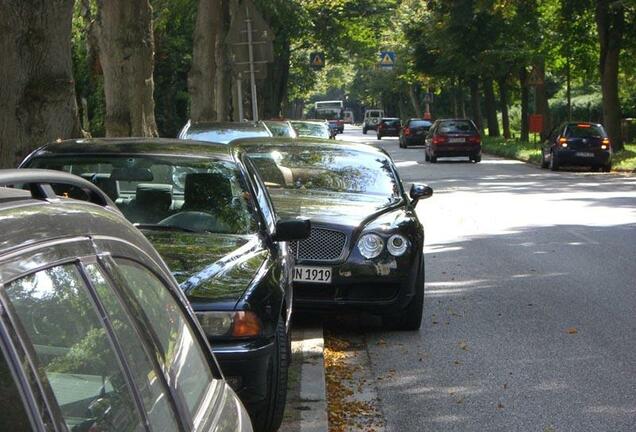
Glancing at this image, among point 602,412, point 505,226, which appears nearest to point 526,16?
point 505,226

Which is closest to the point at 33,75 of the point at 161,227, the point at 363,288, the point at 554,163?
the point at 161,227

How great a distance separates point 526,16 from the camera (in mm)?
42438

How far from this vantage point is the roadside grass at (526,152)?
113ft

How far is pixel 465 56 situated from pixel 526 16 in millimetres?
8736

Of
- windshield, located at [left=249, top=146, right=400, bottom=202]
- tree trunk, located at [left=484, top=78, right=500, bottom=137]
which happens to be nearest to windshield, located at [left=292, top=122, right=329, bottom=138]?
windshield, located at [left=249, top=146, right=400, bottom=202]

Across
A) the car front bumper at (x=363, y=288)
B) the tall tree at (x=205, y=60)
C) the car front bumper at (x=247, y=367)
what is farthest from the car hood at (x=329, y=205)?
the tall tree at (x=205, y=60)

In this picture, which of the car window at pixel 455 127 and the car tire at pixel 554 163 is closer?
the car tire at pixel 554 163

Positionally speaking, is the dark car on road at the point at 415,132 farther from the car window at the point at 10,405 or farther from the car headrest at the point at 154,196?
the car window at the point at 10,405

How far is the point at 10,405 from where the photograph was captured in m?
1.79

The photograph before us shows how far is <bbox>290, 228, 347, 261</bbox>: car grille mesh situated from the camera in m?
9.37

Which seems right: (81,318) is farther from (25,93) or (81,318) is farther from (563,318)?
(563,318)

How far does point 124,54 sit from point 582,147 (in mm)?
19827

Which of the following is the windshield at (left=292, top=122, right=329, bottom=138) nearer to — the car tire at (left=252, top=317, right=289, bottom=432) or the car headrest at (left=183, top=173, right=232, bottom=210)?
the car headrest at (left=183, top=173, right=232, bottom=210)

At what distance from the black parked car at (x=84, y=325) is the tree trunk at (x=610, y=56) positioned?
35958mm
